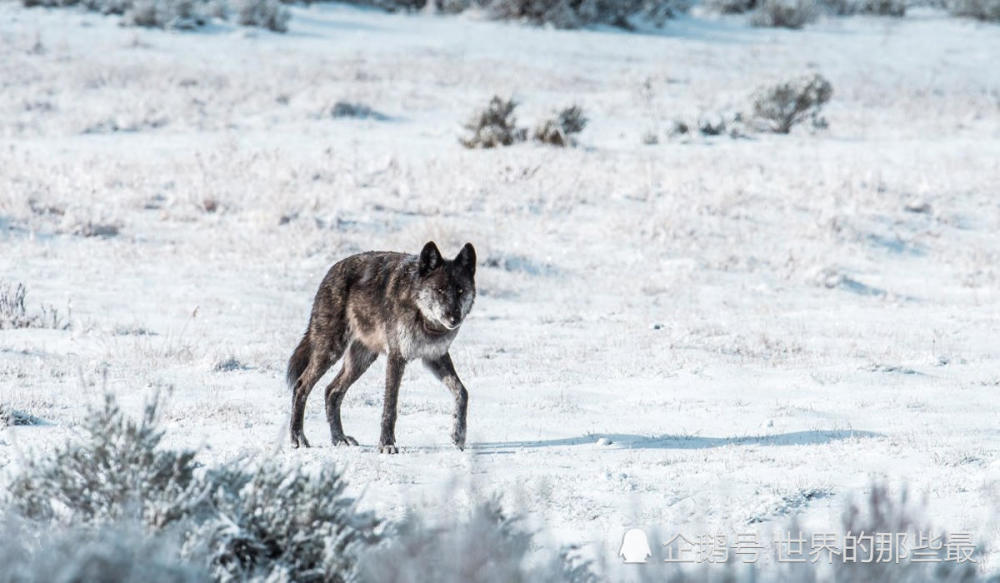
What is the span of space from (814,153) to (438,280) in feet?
55.2

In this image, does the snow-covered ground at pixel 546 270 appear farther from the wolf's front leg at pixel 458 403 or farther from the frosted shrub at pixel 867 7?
the frosted shrub at pixel 867 7

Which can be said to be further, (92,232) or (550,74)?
(550,74)

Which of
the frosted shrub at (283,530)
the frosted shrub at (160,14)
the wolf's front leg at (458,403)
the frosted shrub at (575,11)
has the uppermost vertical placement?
the frosted shrub at (575,11)

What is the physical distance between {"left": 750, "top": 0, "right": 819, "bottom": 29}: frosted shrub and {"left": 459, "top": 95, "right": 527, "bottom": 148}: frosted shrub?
26986 mm

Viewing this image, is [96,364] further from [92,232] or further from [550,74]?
[550,74]

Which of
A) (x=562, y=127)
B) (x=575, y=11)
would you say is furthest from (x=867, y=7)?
(x=562, y=127)

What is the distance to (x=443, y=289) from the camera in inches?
290

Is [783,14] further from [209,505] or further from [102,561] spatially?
[102,561]

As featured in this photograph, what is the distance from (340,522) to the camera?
168 inches

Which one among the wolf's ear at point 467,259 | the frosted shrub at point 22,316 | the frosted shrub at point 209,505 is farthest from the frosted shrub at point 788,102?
the frosted shrub at point 209,505

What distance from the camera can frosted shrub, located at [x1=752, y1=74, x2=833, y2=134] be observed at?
2583cm

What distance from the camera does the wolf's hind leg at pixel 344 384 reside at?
7.76m

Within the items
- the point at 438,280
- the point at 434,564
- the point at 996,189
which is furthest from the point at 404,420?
the point at 996,189

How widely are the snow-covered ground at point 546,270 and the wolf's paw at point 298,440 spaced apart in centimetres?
6
